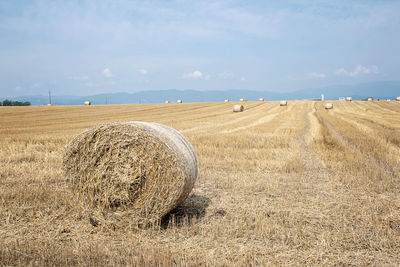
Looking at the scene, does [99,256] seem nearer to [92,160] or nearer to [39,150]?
[92,160]

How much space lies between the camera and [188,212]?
562cm

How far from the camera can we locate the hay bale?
4.97 m

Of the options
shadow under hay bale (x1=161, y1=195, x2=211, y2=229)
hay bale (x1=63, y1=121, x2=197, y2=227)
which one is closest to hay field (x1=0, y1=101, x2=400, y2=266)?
shadow under hay bale (x1=161, y1=195, x2=211, y2=229)

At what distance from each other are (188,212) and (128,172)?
48.4 inches

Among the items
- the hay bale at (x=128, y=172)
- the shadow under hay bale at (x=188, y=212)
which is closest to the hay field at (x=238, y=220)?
the shadow under hay bale at (x=188, y=212)

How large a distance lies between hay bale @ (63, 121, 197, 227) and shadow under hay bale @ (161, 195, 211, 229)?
11.3 inches

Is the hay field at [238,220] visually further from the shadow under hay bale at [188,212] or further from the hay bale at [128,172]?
the hay bale at [128,172]

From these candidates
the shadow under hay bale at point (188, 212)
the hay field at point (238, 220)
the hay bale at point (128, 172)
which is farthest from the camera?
the shadow under hay bale at point (188, 212)

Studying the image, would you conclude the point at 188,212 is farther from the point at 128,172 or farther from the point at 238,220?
the point at 128,172

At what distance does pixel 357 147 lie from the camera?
11445 mm

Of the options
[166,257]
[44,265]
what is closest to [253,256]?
[166,257]

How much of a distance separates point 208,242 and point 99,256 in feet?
4.41

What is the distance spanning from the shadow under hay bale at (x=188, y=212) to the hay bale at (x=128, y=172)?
29cm

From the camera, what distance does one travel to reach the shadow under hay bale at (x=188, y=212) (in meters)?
5.17
